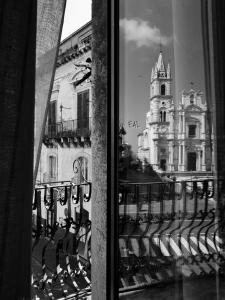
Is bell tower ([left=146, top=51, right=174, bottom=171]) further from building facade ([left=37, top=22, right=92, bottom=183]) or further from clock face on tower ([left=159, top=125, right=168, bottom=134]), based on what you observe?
building facade ([left=37, top=22, right=92, bottom=183])

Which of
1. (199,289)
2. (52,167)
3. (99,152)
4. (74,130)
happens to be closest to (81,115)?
(74,130)

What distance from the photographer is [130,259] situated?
1085mm

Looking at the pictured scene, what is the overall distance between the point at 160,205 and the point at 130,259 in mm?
247

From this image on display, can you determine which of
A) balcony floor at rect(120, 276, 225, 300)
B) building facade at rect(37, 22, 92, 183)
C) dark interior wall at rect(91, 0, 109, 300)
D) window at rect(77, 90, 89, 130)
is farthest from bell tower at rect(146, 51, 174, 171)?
window at rect(77, 90, 89, 130)

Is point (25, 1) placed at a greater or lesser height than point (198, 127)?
greater

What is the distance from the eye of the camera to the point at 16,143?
78 centimetres

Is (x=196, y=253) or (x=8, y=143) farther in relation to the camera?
(x=196, y=253)

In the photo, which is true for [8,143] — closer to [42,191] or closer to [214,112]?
[214,112]

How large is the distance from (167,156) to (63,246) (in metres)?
→ 1.90

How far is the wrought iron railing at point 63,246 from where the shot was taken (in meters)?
2.50

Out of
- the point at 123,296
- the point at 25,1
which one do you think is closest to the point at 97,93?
the point at 25,1

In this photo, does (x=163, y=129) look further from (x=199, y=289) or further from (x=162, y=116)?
(x=199, y=289)

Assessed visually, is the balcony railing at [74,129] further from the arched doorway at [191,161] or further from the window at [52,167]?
the arched doorway at [191,161]

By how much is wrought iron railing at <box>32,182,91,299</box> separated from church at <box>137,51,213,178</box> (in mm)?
1535
